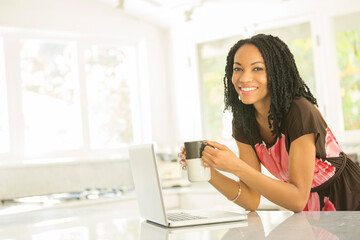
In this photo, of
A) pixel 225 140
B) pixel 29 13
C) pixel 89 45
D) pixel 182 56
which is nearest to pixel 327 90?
pixel 225 140

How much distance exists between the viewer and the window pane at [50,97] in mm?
4625

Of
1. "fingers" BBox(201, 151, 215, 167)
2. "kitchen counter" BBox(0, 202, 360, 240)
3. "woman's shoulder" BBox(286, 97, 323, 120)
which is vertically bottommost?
"kitchen counter" BBox(0, 202, 360, 240)

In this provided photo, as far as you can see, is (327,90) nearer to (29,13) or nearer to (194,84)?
(194,84)

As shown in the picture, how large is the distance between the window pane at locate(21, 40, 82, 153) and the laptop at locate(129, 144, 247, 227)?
136 inches

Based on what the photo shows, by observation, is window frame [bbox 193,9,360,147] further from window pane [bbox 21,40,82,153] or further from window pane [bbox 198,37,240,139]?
window pane [bbox 21,40,82,153]

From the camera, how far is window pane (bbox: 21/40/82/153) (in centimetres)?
462

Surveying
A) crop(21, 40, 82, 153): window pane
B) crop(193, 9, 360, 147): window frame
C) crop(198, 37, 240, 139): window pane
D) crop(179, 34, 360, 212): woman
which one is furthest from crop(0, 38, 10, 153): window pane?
crop(179, 34, 360, 212): woman

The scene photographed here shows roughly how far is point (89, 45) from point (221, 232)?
4019 mm

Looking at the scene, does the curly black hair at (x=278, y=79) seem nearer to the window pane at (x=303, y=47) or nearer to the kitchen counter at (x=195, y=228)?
the kitchen counter at (x=195, y=228)

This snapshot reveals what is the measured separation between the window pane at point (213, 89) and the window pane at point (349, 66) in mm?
1152

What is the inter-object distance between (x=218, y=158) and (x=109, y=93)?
3.84m

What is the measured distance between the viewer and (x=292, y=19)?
4.41 meters

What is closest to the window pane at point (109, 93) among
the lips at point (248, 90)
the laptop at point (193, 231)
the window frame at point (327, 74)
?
the window frame at point (327, 74)

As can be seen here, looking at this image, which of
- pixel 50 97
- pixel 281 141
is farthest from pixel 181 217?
pixel 50 97
